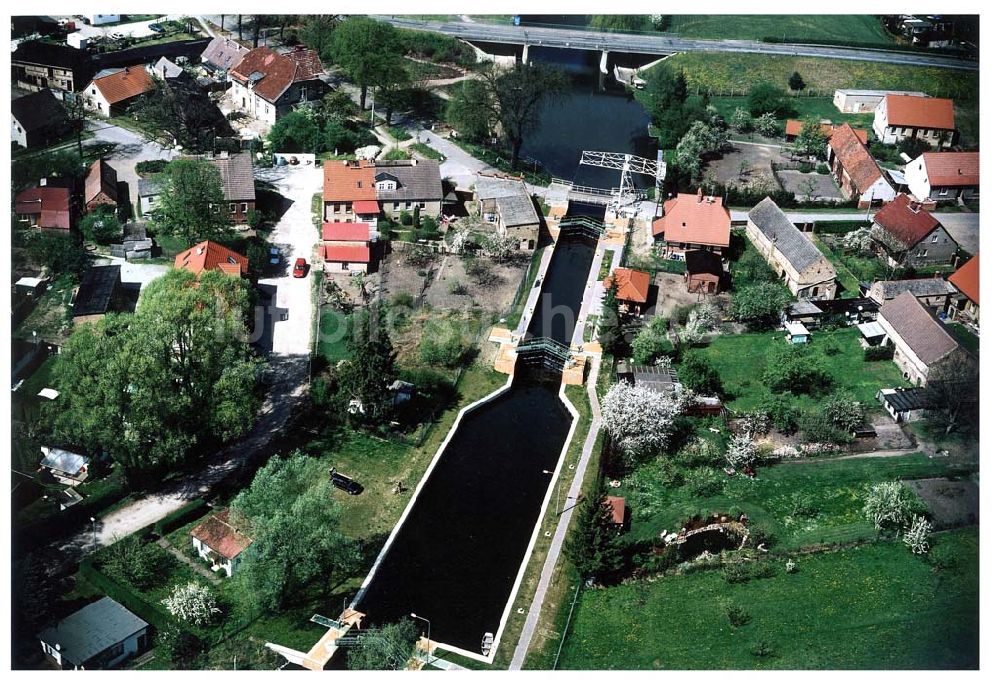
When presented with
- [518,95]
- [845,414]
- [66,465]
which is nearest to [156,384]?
[66,465]

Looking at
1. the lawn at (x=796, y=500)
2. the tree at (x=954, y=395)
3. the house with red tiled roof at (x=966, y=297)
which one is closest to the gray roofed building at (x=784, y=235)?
the house with red tiled roof at (x=966, y=297)

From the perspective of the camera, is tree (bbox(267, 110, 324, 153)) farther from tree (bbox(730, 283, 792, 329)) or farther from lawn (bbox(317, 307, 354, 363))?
tree (bbox(730, 283, 792, 329))

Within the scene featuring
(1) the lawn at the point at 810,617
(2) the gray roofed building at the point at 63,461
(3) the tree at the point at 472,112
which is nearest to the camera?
(1) the lawn at the point at 810,617

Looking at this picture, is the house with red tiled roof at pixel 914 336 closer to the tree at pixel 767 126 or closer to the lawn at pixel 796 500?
the lawn at pixel 796 500

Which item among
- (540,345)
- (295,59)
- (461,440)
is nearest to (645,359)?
(540,345)

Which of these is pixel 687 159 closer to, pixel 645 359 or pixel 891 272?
pixel 891 272

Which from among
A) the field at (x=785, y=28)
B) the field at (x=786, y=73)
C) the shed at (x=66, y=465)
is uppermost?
the field at (x=785, y=28)

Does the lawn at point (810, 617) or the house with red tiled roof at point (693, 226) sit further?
the house with red tiled roof at point (693, 226)
